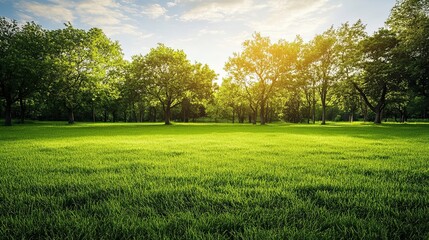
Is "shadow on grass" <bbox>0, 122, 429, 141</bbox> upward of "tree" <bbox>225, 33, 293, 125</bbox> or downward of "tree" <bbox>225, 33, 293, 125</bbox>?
downward

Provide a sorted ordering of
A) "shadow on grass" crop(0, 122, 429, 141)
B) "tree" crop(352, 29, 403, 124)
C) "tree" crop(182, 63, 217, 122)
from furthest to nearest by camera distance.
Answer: "tree" crop(182, 63, 217, 122), "tree" crop(352, 29, 403, 124), "shadow on grass" crop(0, 122, 429, 141)

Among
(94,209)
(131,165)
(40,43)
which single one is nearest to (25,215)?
(94,209)

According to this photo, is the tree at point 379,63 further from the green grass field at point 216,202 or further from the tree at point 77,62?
the tree at point 77,62

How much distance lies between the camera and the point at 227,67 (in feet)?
156

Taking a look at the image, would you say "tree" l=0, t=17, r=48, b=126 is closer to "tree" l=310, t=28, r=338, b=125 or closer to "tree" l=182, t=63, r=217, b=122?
"tree" l=182, t=63, r=217, b=122

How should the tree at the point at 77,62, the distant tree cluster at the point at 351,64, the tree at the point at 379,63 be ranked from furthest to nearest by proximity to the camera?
the tree at the point at 77,62, the tree at the point at 379,63, the distant tree cluster at the point at 351,64

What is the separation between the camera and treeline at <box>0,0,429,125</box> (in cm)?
3228

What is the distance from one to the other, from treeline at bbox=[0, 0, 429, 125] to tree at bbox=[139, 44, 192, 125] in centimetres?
18

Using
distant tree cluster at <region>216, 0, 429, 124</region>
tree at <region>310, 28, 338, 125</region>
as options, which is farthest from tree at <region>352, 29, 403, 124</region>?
tree at <region>310, 28, 338, 125</region>

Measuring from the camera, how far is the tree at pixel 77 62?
36.4m

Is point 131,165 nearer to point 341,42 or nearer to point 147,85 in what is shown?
point 147,85

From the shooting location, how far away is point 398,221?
2785mm

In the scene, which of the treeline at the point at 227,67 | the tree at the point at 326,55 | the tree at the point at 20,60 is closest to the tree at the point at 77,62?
the treeline at the point at 227,67

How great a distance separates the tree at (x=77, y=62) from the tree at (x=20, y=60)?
2084mm
